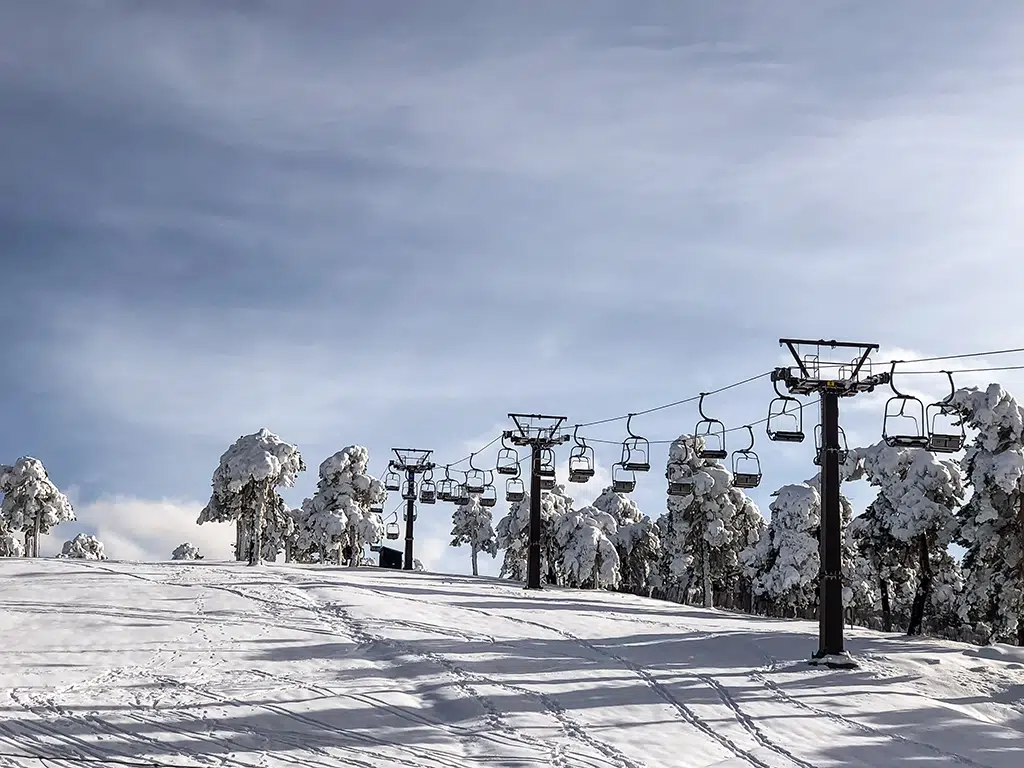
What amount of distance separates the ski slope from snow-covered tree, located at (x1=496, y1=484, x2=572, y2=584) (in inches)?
1351

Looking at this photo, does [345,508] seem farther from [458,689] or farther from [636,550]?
[458,689]

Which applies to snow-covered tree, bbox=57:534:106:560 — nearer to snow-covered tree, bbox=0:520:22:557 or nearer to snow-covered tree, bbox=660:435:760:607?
snow-covered tree, bbox=0:520:22:557

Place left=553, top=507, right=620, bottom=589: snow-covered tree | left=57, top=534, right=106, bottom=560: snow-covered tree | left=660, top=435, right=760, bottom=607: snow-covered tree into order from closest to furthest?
left=660, top=435, right=760, bottom=607: snow-covered tree
left=553, top=507, right=620, bottom=589: snow-covered tree
left=57, top=534, right=106, bottom=560: snow-covered tree

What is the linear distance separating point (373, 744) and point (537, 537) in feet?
88.9

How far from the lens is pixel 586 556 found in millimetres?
58094

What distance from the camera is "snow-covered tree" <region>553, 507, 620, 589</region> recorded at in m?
58.2

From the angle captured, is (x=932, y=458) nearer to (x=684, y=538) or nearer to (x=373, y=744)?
(x=684, y=538)

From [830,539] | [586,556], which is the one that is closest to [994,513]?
[830,539]

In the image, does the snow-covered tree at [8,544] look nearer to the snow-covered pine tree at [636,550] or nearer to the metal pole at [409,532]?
the metal pole at [409,532]

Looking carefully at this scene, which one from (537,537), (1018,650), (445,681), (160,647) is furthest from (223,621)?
(1018,650)

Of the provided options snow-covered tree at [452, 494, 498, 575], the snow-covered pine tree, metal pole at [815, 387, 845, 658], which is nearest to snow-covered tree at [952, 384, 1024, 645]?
metal pole at [815, 387, 845, 658]

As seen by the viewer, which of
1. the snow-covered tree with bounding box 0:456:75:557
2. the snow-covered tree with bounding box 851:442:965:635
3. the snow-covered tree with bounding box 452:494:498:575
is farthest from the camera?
the snow-covered tree with bounding box 452:494:498:575

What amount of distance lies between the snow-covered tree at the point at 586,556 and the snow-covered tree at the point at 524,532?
5.02 meters

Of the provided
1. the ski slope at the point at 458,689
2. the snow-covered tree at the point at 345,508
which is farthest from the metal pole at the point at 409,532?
the ski slope at the point at 458,689
